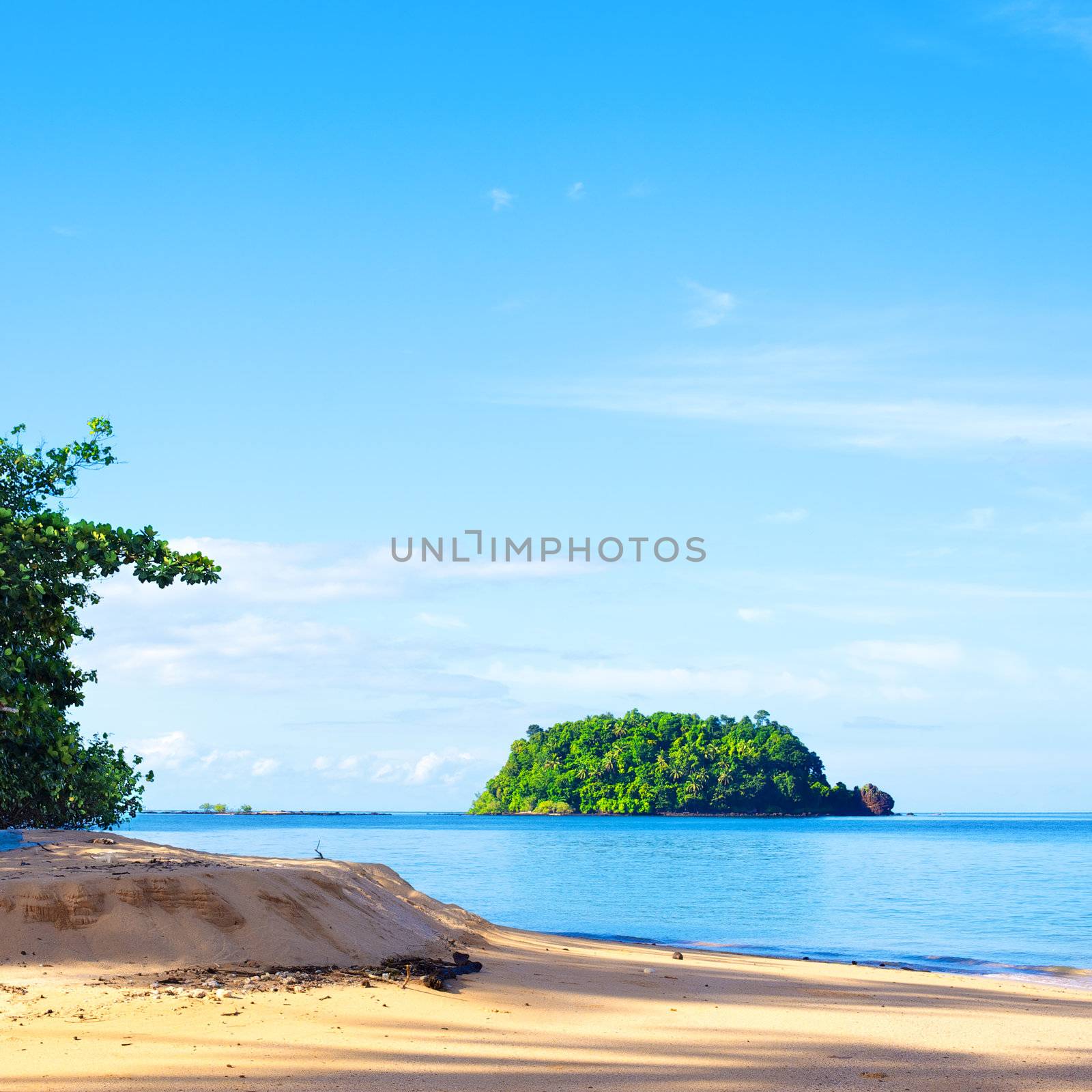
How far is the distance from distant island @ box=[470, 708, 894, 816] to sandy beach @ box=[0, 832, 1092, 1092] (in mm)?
170204

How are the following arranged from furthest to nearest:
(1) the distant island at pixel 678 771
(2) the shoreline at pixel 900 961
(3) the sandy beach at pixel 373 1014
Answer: (1) the distant island at pixel 678 771
(2) the shoreline at pixel 900 961
(3) the sandy beach at pixel 373 1014

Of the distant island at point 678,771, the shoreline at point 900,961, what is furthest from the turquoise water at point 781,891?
the distant island at point 678,771

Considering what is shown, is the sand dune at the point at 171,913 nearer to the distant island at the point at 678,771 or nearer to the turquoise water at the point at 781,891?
the turquoise water at the point at 781,891

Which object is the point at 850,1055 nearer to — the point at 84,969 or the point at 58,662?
the point at 84,969

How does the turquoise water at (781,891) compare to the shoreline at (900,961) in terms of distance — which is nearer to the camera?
the shoreline at (900,961)

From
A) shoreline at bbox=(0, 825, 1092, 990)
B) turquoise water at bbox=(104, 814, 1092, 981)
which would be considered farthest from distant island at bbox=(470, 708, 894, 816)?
shoreline at bbox=(0, 825, 1092, 990)

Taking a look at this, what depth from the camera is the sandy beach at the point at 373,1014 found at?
8.82 m

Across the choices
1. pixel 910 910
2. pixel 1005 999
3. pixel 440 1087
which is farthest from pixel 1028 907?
pixel 440 1087

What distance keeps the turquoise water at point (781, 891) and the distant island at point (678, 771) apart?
8770cm

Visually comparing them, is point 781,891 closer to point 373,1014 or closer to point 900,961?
point 900,961

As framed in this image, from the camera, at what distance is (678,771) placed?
7219 inches

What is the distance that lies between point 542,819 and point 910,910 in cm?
14045

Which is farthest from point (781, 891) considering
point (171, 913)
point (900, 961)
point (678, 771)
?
point (678, 771)

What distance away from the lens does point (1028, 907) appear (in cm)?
3688
